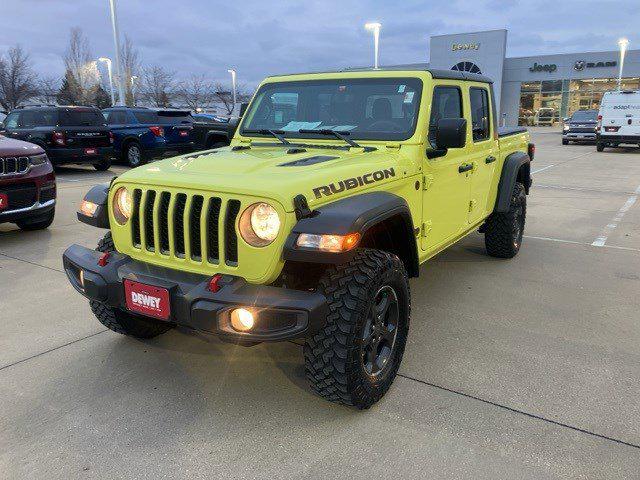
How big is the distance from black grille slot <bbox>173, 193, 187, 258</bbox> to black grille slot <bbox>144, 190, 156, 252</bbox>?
0.62 ft

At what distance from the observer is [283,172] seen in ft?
9.40

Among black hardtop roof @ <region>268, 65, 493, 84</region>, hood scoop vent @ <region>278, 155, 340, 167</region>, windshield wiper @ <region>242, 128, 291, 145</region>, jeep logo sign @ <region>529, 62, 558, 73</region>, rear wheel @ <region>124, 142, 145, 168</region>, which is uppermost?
jeep logo sign @ <region>529, 62, 558, 73</region>

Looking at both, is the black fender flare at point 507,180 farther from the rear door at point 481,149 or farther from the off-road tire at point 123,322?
the off-road tire at point 123,322

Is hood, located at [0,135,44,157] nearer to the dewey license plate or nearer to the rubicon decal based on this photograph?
the dewey license plate

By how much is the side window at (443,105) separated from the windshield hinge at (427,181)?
26cm

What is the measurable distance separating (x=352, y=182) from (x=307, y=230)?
57 cm

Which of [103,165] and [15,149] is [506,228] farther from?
[103,165]

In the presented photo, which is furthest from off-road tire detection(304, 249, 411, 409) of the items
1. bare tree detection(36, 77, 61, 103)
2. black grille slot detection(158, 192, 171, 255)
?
bare tree detection(36, 77, 61, 103)

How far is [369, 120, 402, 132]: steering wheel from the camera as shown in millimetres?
3680

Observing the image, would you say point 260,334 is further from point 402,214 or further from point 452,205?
point 452,205

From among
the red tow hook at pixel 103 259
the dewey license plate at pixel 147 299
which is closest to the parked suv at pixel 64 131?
the red tow hook at pixel 103 259

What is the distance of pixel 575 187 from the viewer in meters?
11.3

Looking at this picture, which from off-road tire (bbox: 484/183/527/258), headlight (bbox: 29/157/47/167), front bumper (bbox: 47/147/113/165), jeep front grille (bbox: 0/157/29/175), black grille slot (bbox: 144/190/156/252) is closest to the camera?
black grille slot (bbox: 144/190/156/252)

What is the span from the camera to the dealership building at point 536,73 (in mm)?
41531
